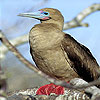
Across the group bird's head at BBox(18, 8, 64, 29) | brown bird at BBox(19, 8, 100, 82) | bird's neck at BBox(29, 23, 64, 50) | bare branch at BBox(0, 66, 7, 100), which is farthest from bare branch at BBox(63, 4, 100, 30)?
bare branch at BBox(0, 66, 7, 100)

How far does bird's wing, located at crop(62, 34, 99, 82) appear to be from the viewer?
18.8ft

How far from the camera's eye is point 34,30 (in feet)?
19.0

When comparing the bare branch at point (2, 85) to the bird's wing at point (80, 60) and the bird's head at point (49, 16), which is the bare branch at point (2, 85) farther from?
the bird's head at point (49, 16)

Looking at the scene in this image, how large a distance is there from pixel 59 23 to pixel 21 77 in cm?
1805

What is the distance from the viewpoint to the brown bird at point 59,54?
5.55 meters

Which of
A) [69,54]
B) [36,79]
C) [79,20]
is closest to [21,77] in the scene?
[36,79]

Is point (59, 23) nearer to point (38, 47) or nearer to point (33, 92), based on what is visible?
point (38, 47)

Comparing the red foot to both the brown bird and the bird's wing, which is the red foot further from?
the bird's wing

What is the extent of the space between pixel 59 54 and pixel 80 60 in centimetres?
51

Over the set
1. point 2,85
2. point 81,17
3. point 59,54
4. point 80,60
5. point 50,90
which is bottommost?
point 50,90

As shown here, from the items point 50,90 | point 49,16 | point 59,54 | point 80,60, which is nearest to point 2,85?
point 59,54

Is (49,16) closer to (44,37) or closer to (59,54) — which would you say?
(44,37)

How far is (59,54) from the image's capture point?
5578 millimetres

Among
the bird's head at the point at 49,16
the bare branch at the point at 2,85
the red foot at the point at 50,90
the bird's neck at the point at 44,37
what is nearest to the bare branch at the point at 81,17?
the bird's head at the point at 49,16
